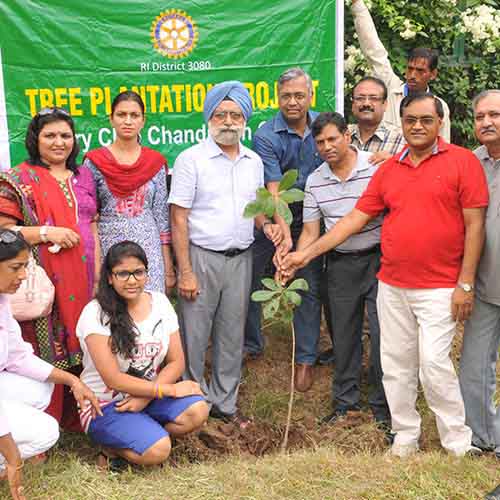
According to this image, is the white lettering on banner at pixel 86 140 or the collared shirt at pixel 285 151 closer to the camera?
the collared shirt at pixel 285 151

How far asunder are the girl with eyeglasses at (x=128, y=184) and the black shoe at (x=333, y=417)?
137 centimetres

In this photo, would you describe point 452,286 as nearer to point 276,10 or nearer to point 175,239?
point 175,239

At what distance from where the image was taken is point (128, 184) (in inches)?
152

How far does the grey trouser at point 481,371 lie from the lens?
365 centimetres

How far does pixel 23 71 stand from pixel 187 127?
4.08ft

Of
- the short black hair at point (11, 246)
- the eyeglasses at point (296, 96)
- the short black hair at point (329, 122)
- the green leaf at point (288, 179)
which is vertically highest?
the eyeglasses at point (296, 96)

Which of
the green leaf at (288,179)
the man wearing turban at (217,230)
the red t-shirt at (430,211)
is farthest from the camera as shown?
the man wearing turban at (217,230)

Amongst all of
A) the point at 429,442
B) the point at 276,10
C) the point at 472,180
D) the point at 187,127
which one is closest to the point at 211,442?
the point at 429,442

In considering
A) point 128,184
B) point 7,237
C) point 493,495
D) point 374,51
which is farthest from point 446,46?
point 7,237

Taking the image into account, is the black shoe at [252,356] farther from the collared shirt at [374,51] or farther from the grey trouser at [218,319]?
the collared shirt at [374,51]

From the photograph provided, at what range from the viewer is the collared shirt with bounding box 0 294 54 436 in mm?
3168

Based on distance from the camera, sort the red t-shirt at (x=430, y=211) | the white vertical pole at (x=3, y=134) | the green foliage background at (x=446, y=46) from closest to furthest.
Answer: the red t-shirt at (x=430, y=211) < the white vertical pole at (x=3, y=134) < the green foliage background at (x=446, y=46)

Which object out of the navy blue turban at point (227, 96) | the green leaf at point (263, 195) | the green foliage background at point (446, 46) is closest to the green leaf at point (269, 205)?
the green leaf at point (263, 195)

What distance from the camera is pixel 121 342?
350cm
